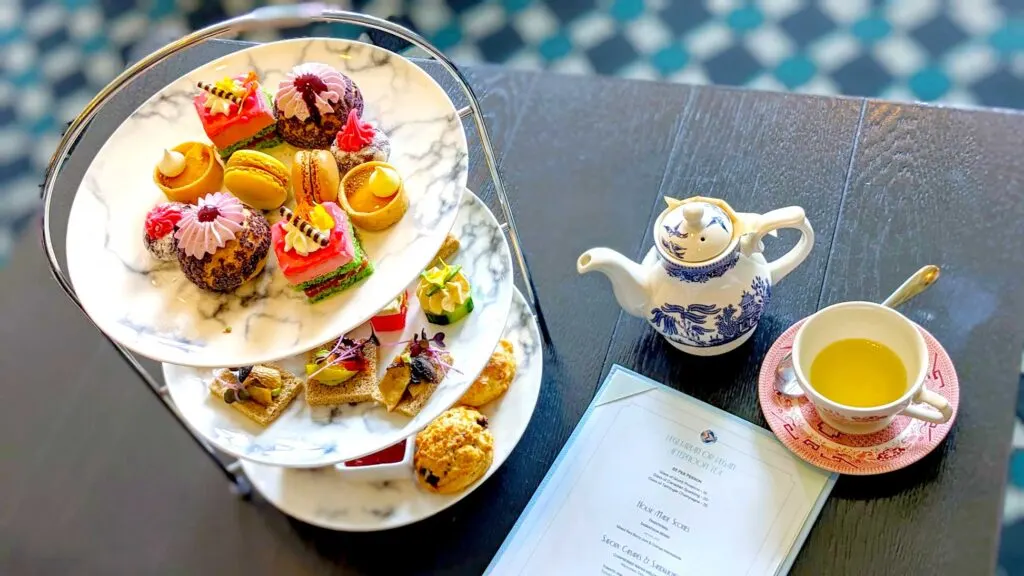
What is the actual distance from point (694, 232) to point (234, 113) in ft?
1.60

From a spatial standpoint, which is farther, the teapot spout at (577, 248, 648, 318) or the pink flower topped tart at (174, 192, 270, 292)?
the teapot spout at (577, 248, 648, 318)

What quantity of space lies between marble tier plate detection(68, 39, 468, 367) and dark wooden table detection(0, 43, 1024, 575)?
1.11ft

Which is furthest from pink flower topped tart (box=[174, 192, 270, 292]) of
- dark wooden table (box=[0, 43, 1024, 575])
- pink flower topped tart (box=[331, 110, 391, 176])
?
dark wooden table (box=[0, 43, 1024, 575])

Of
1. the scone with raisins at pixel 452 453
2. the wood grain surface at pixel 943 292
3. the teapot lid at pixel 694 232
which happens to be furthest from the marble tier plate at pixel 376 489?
the wood grain surface at pixel 943 292

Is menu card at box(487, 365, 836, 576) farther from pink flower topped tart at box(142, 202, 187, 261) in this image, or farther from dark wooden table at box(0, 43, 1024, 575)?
pink flower topped tart at box(142, 202, 187, 261)

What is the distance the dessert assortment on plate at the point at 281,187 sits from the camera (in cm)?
82

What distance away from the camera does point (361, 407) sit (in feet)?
3.15

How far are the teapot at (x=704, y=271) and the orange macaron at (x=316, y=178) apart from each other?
0.28m

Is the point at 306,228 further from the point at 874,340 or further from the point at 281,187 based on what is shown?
the point at 874,340

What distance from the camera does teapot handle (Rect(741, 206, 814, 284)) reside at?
93 cm

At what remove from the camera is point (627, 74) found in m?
1.99

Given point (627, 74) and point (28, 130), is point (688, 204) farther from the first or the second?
point (28, 130)

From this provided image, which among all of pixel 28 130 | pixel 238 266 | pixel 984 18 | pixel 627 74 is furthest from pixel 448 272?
pixel 28 130

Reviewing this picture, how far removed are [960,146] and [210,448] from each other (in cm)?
104
